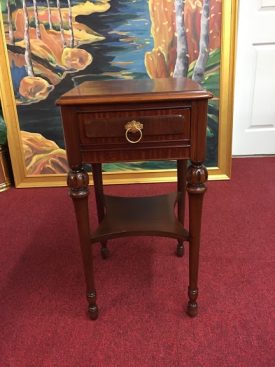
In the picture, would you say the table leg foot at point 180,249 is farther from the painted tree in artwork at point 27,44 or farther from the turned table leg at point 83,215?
the painted tree in artwork at point 27,44

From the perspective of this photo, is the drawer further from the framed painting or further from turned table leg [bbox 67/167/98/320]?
the framed painting

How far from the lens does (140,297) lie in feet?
3.70

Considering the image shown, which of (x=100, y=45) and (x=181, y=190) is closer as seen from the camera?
(x=181, y=190)

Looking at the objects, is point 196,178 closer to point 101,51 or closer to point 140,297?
point 140,297

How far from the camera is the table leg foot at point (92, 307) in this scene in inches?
40.5

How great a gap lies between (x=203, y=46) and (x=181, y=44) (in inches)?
4.8

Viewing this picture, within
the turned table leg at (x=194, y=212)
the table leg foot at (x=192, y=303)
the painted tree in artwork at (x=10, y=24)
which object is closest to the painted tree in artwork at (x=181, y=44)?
the painted tree in artwork at (x=10, y=24)

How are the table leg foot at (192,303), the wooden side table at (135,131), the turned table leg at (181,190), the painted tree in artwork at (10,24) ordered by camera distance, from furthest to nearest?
the painted tree in artwork at (10,24), the turned table leg at (181,190), the table leg foot at (192,303), the wooden side table at (135,131)

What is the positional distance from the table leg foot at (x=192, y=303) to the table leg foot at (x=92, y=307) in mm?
293

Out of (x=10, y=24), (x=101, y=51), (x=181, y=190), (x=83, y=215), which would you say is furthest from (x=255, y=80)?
(x=83, y=215)

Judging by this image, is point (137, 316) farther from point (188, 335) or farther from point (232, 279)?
point (232, 279)

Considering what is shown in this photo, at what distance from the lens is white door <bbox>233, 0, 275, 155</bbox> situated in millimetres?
2172

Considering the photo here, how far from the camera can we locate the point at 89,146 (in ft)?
2.85

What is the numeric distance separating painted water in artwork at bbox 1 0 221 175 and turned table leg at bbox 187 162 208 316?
1.14 metres
